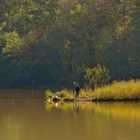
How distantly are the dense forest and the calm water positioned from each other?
31.7 m

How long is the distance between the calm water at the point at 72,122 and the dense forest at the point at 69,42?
104 ft

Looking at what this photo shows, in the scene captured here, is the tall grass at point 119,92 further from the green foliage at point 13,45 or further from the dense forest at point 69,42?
the green foliage at point 13,45

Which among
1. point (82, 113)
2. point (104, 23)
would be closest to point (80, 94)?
point (82, 113)

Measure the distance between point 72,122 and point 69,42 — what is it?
4800cm

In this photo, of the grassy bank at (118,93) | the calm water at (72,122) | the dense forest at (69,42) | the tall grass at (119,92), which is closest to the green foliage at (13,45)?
the dense forest at (69,42)

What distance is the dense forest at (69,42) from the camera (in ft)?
234

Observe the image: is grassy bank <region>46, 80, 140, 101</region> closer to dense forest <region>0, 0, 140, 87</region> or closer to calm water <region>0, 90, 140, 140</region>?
calm water <region>0, 90, 140, 140</region>

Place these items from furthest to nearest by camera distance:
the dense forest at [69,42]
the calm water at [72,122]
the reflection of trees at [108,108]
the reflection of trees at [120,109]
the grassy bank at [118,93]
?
1. the dense forest at [69,42]
2. the grassy bank at [118,93]
3. the reflection of trees at [108,108]
4. the reflection of trees at [120,109]
5. the calm water at [72,122]

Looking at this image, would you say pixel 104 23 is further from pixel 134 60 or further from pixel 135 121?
pixel 135 121

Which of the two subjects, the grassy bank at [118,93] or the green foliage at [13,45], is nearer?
the grassy bank at [118,93]

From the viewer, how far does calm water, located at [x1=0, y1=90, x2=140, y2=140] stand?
79.9ft

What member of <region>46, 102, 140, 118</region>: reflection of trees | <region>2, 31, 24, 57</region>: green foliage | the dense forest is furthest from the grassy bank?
<region>2, 31, 24, 57</region>: green foliage

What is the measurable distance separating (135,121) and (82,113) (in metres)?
5.26

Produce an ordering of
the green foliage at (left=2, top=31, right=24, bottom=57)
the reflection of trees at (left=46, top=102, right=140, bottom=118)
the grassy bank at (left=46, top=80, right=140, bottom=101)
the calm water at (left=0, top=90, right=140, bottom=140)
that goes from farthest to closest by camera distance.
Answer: the green foliage at (left=2, top=31, right=24, bottom=57)
the grassy bank at (left=46, top=80, right=140, bottom=101)
the reflection of trees at (left=46, top=102, right=140, bottom=118)
the calm water at (left=0, top=90, right=140, bottom=140)
